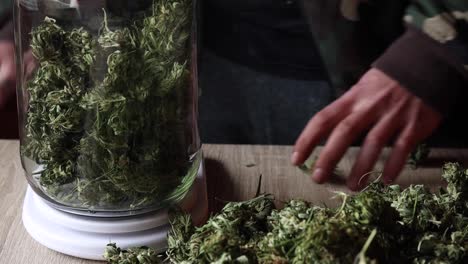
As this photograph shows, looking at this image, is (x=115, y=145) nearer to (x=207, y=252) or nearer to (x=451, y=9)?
(x=207, y=252)

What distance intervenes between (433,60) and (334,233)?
59 centimetres

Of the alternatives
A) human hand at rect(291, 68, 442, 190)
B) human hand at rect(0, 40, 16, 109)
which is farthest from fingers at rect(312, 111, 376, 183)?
human hand at rect(0, 40, 16, 109)

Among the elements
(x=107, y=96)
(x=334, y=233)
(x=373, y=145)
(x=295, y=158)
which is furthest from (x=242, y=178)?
(x=334, y=233)

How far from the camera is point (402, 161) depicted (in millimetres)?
929

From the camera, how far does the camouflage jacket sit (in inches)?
39.4

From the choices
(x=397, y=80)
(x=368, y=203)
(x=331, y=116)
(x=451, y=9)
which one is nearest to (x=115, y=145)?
(x=368, y=203)

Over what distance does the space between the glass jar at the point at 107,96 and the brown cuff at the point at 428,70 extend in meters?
0.42

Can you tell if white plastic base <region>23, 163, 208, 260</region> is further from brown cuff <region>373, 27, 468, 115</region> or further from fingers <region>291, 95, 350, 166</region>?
brown cuff <region>373, 27, 468, 115</region>

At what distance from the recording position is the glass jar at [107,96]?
0.65 m

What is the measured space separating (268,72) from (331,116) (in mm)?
349

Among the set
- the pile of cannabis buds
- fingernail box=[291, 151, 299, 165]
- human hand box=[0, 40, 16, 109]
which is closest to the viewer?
the pile of cannabis buds

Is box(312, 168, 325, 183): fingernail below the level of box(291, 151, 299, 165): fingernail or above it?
below

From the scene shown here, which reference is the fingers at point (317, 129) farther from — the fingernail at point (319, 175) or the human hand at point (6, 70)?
the human hand at point (6, 70)

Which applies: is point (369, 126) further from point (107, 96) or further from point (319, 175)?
point (107, 96)
